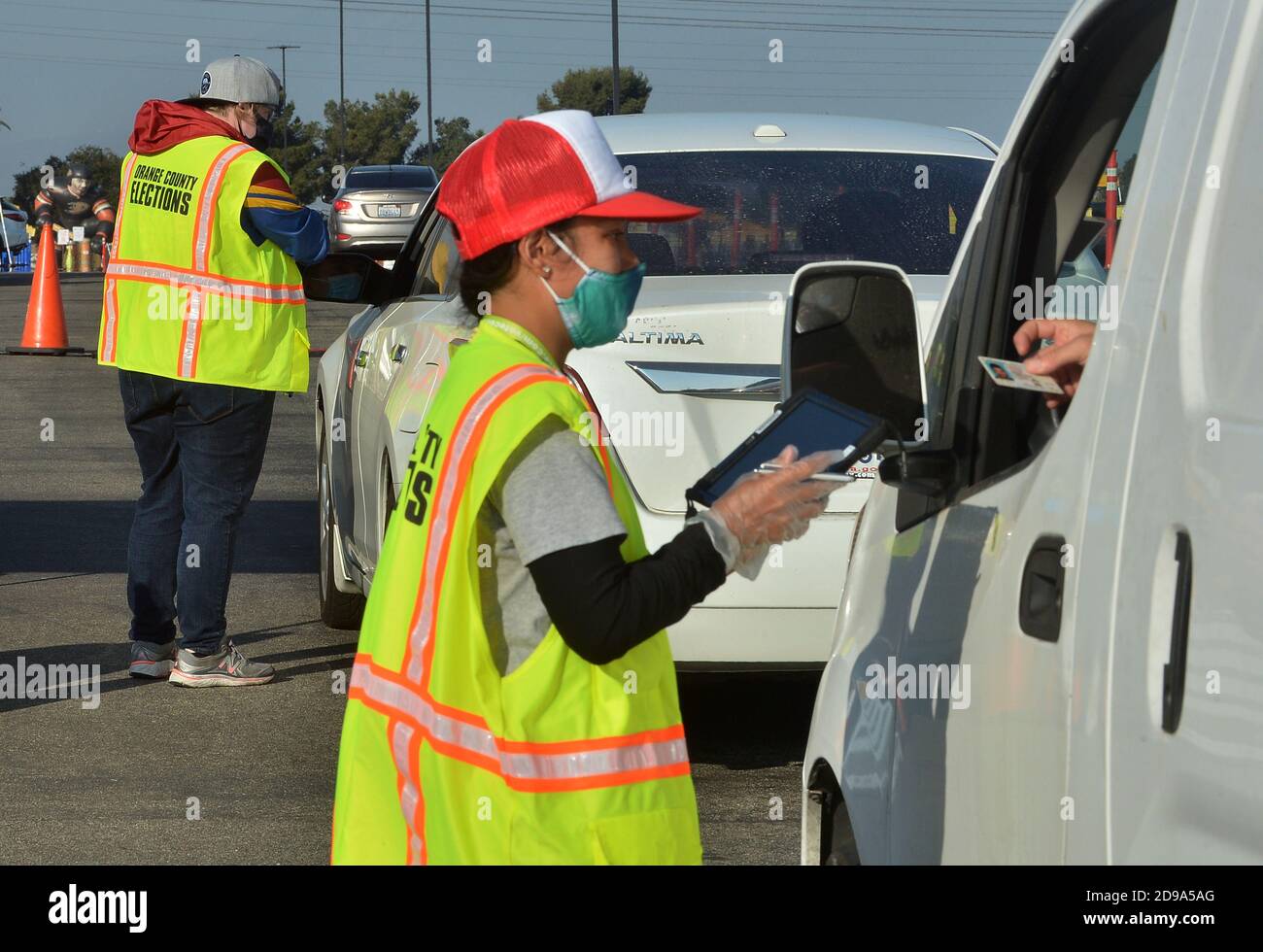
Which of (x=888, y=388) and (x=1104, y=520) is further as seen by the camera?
(x=888, y=388)

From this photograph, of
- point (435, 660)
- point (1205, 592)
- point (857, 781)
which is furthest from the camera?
point (857, 781)

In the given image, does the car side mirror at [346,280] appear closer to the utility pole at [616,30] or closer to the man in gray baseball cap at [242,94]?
the man in gray baseball cap at [242,94]

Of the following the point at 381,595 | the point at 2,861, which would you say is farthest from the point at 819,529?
the point at 381,595

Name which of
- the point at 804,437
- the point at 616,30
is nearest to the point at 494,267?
the point at 804,437

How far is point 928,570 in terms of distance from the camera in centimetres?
275

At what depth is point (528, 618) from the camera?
2.42 meters

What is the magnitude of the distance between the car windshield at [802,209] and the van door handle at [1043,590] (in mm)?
3458

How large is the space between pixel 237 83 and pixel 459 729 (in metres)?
4.79

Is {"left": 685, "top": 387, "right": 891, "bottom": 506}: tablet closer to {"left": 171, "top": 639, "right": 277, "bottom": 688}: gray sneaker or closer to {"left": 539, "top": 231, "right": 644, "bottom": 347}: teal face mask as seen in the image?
{"left": 539, "top": 231, "right": 644, "bottom": 347}: teal face mask

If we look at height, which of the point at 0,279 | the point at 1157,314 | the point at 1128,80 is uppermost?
the point at 1128,80

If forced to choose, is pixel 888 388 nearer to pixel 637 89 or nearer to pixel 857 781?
pixel 857 781

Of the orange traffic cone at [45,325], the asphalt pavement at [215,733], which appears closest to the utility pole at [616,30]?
the orange traffic cone at [45,325]

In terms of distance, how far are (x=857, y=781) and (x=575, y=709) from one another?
0.73 metres

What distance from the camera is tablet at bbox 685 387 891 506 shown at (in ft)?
8.20
